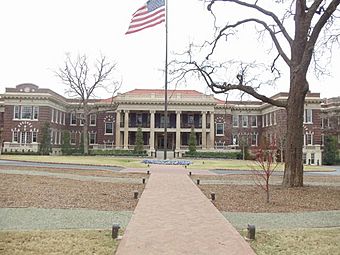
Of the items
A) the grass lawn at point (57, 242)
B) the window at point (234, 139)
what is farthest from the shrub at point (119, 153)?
the grass lawn at point (57, 242)

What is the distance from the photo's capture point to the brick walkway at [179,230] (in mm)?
6539

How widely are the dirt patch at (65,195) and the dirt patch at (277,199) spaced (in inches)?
124

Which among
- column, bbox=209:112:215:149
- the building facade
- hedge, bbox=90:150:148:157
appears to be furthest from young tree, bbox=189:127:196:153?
hedge, bbox=90:150:148:157

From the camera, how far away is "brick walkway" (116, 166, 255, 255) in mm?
6539

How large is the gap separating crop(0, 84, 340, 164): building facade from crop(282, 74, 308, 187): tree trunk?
1298 inches

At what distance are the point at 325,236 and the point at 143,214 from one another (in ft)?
14.9

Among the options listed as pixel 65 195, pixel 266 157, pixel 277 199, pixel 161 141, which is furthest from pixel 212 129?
pixel 65 195

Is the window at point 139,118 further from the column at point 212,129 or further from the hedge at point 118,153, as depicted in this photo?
the column at point 212,129

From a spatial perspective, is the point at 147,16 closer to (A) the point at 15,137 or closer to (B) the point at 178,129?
(B) the point at 178,129

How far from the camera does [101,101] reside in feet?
219

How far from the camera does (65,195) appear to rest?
13.4 metres

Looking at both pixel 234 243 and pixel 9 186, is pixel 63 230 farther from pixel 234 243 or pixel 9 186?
pixel 9 186

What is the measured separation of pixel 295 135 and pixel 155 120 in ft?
158

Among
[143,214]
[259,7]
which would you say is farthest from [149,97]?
[143,214]
